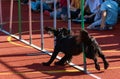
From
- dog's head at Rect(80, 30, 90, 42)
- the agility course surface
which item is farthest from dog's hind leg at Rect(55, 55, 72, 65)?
dog's head at Rect(80, 30, 90, 42)

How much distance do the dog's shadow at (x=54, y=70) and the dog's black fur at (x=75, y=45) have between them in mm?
142

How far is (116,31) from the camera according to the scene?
41.0ft

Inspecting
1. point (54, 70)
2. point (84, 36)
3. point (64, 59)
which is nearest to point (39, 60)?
point (64, 59)

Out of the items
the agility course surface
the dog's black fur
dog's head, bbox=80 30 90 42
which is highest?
dog's head, bbox=80 30 90 42

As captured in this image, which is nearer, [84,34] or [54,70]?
[84,34]

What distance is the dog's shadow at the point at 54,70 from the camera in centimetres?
736

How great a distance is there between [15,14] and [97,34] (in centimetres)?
600

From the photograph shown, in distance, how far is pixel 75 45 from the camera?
7586 mm

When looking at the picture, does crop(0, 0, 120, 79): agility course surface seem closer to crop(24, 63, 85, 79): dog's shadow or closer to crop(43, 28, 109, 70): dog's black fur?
crop(24, 63, 85, 79): dog's shadow

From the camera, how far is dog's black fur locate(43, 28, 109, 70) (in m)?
7.27

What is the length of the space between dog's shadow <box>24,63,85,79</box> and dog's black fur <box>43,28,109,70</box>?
14 centimetres

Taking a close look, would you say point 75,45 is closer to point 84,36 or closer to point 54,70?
point 84,36

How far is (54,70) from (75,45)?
64cm

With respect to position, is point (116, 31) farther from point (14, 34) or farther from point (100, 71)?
point (100, 71)
